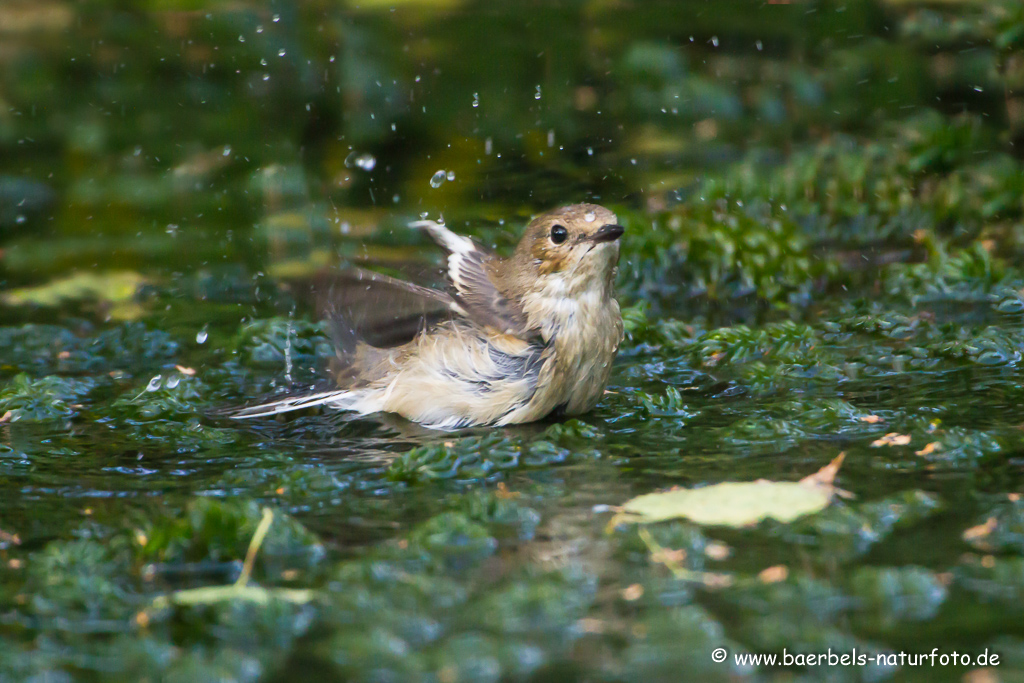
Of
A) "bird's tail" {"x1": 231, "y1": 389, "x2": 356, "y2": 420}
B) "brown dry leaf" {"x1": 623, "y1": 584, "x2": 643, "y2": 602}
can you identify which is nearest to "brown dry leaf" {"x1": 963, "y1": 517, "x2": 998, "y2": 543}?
"brown dry leaf" {"x1": 623, "y1": 584, "x2": 643, "y2": 602}

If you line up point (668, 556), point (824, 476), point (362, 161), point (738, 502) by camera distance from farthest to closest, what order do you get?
point (362, 161)
point (824, 476)
point (738, 502)
point (668, 556)

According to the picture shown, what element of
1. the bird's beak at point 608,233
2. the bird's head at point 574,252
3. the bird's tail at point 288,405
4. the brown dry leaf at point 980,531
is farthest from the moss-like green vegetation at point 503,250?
the bird's beak at point 608,233

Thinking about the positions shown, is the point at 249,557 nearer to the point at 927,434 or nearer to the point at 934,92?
the point at 927,434

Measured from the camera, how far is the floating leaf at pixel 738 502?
356 cm

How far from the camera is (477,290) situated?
16.1ft

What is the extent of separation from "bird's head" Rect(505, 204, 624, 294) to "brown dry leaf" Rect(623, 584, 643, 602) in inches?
71.9

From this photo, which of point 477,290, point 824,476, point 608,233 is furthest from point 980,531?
point 477,290

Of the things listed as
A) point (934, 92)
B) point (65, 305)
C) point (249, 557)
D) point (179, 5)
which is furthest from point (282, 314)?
point (934, 92)

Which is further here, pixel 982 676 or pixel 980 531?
pixel 980 531

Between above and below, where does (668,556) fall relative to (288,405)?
below

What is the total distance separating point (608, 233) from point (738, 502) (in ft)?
4.69

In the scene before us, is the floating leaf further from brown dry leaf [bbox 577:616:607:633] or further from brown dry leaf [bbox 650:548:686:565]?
brown dry leaf [bbox 577:616:607:633]

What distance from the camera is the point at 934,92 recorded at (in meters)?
8.19

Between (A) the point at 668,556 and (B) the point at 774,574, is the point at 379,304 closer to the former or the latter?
(A) the point at 668,556
